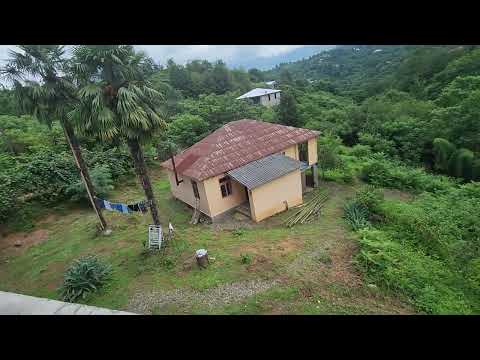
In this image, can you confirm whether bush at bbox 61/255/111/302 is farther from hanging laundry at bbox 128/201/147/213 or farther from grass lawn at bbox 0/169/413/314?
hanging laundry at bbox 128/201/147/213

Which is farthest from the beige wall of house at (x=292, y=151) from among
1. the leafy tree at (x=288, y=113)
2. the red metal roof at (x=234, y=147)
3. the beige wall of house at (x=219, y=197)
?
the leafy tree at (x=288, y=113)

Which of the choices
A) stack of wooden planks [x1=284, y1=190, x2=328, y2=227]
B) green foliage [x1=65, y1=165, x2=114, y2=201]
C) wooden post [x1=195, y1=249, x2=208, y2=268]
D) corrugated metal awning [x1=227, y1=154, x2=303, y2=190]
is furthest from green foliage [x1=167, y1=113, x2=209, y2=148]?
wooden post [x1=195, y1=249, x2=208, y2=268]

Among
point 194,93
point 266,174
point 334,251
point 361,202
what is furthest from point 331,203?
point 194,93

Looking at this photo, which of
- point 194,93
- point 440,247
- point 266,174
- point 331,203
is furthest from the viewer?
point 194,93

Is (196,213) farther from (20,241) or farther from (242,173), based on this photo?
(20,241)

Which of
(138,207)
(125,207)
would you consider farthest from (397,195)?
(125,207)
